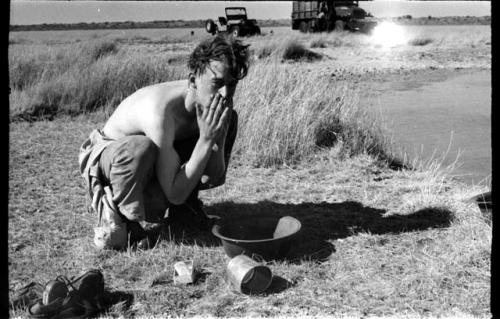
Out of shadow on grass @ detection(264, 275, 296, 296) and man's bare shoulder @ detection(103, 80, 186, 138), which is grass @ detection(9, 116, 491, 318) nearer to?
shadow on grass @ detection(264, 275, 296, 296)

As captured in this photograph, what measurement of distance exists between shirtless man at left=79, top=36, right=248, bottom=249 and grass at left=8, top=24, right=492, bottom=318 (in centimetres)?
27

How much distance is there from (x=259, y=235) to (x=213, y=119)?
89 cm

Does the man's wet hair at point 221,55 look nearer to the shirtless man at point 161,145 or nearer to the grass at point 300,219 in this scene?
the shirtless man at point 161,145

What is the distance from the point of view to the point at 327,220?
411 centimetres

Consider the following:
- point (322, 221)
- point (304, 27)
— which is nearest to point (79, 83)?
point (322, 221)

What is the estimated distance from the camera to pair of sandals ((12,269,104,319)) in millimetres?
2688

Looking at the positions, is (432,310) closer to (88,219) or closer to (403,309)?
(403,309)

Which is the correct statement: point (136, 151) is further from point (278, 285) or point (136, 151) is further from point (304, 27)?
point (304, 27)

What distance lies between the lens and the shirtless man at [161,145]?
3254 millimetres

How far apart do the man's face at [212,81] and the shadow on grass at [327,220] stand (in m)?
0.80

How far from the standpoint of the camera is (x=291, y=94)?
6293 mm

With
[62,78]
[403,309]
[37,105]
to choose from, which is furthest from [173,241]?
[62,78]

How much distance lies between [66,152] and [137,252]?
3.08 metres

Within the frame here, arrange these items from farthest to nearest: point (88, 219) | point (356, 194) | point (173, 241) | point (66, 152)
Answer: point (66, 152), point (356, 194), point (88, 219), point (173, 241)
